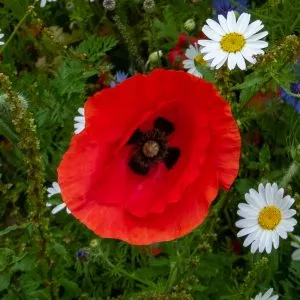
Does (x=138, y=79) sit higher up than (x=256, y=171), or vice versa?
(x=138, y=79)

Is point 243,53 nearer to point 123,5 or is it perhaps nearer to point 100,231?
point 100,231

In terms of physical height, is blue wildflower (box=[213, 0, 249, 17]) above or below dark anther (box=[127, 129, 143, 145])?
below

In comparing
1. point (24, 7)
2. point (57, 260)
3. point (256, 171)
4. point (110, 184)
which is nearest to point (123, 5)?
point (24, 7)

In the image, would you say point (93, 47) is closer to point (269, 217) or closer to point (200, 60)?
point (200, 60)

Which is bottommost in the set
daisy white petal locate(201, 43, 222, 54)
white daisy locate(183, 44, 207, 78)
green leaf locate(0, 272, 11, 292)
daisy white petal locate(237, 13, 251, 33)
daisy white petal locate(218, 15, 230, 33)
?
green leaf locate(0, 272, 11, 292)

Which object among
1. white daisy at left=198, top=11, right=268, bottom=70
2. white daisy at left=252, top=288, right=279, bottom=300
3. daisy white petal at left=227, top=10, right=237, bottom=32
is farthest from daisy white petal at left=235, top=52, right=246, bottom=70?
white daisy at left=252, top=288, right=279, bottom=300

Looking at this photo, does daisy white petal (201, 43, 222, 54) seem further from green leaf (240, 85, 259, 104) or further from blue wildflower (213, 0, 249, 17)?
blue wildflower (213, 0, 249, 17)

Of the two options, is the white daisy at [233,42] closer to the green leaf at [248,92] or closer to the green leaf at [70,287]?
the green leaf at [248,92]
